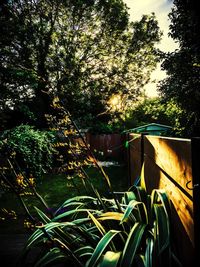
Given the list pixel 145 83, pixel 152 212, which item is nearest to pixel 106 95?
pixel 145 83

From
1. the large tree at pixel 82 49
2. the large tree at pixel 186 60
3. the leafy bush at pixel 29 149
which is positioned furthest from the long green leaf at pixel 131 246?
the large tree at pixel 82 49

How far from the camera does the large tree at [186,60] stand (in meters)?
8.08

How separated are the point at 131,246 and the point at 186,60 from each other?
8.80 metres

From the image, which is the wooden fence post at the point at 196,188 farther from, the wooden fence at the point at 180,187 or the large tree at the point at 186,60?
the large tree at the point at 186,60

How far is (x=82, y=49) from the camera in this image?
1631 cm

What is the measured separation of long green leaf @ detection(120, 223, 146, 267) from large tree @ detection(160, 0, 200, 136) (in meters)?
6.48

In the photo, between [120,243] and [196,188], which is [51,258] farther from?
[196,188]

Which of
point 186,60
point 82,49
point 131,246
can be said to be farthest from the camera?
point 82,49

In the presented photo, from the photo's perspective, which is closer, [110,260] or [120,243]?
[110,260]

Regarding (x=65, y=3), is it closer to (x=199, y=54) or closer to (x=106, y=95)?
(x=106, y=95)

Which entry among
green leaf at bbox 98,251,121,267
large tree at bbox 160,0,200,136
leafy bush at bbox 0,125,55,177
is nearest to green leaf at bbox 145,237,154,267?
green leaf at bbox 98,251,121,267

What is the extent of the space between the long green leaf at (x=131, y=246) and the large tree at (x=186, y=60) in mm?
6479

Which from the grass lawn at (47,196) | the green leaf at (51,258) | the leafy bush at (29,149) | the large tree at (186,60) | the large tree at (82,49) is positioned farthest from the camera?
the large tree at (82,49)

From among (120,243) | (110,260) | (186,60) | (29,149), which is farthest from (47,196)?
(186,60)
